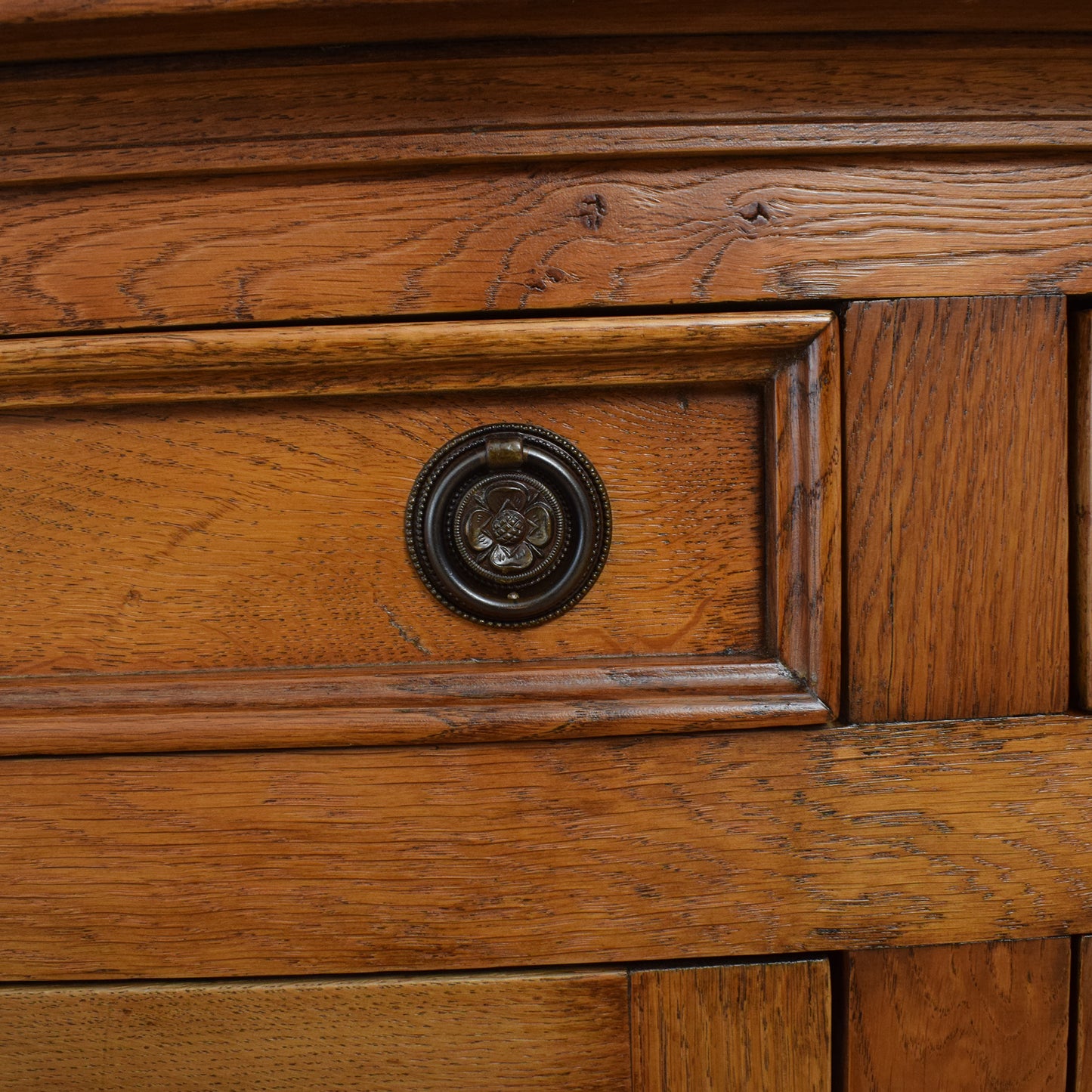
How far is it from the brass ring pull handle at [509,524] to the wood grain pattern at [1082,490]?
24 centimetres

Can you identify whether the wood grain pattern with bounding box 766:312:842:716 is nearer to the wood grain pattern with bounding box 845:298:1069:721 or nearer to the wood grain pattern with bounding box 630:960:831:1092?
the wood grain pattern with bounding box 845:298:1069:721

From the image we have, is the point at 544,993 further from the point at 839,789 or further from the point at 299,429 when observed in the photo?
the point at 299,429

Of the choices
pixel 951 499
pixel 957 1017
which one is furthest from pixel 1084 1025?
pixel 951 499

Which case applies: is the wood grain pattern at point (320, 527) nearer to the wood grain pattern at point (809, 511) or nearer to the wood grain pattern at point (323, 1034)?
the wood grain pattern at point (809, 511)

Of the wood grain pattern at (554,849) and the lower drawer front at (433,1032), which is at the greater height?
the wood grain pattern at (554,849)

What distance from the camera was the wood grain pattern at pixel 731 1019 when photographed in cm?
40

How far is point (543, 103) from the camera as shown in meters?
0.37

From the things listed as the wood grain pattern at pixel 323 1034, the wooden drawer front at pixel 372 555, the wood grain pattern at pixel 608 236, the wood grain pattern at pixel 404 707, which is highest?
the wood grain pattern at pixel 608 236

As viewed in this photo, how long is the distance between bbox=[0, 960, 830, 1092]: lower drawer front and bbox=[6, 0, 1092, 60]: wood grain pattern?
47cm

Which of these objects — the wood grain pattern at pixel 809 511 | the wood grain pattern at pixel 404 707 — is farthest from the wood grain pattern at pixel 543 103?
the wood grain pattern at pixel 404 707

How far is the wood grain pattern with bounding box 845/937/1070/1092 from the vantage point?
0.40 m

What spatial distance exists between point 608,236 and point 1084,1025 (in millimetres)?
477

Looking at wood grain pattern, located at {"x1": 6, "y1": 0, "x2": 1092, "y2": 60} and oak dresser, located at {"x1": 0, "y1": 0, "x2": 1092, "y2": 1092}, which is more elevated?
wood grain pattern, located at {"x1": 6, "y1": 0, "x2": 1092, "y2": 60}

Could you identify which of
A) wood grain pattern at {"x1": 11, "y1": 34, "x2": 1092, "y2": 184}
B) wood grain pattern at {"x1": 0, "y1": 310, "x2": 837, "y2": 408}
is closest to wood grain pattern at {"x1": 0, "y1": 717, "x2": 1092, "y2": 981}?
wood grain pattern at {"x1": 0, "y1": 310, "x2": 837, "y2": 408}
